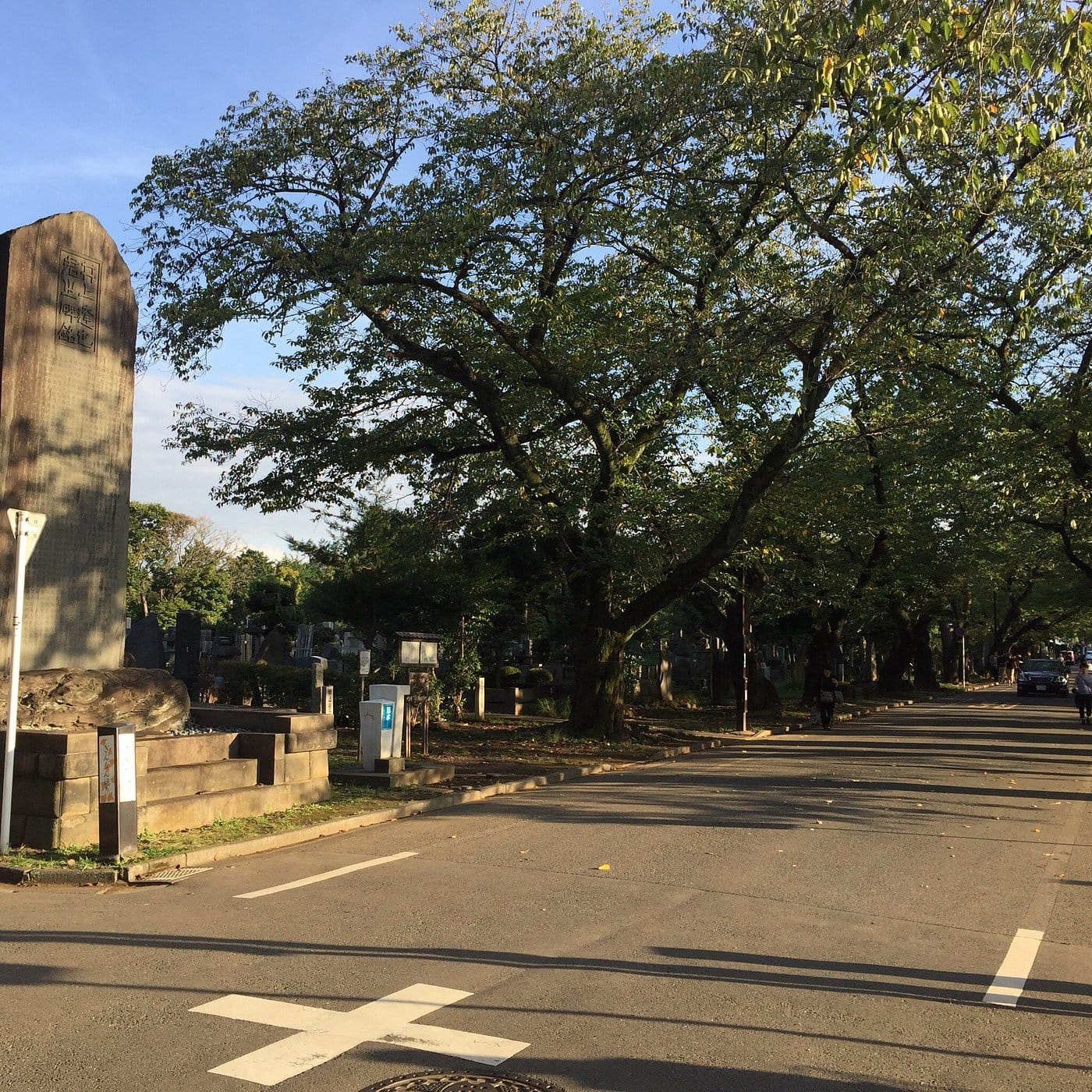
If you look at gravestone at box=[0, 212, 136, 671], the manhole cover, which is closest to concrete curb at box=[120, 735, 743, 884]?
gravestone at box=[0, 212, 136, 671]

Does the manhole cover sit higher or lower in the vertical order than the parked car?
lower

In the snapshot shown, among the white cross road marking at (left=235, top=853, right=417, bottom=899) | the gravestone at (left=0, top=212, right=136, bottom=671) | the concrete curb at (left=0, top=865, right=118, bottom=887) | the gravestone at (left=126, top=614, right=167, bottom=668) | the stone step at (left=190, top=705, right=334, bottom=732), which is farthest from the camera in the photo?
the gravestone at (left=126, top=614, right=167, bottom=668)

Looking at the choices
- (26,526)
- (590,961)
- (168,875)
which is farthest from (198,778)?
(590,961)

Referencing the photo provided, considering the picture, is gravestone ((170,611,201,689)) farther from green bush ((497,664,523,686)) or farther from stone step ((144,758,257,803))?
stone step ((144,758,257,803))

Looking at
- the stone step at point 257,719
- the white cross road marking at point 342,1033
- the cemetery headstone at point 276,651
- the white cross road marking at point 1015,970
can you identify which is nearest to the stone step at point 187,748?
the stone step at point 257,719

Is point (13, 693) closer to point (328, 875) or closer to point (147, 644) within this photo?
point (328, 875)

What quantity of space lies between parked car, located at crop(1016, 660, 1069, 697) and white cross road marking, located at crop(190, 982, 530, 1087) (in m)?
51.1

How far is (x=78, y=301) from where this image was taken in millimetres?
11172

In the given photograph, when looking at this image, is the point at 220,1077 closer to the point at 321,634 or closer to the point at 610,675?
the point at 610,675

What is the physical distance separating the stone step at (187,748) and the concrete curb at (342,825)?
1.39m

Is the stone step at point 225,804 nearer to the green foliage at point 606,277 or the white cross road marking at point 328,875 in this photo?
the white cross road marking at point 328,875

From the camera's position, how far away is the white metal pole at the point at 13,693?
911cm

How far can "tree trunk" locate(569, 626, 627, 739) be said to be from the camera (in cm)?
2172

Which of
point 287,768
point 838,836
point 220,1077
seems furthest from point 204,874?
point 838,836
